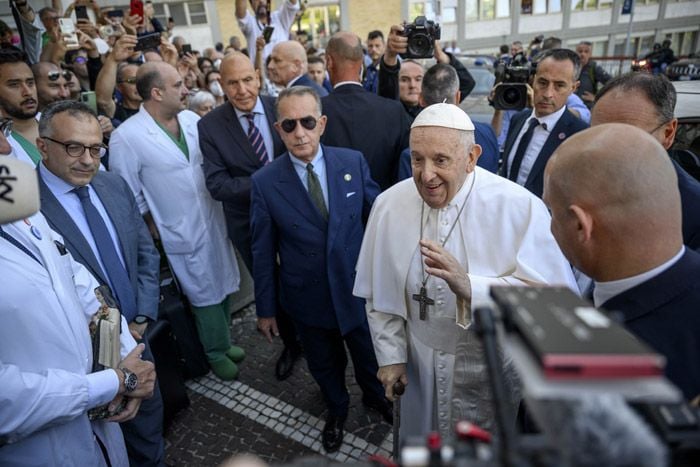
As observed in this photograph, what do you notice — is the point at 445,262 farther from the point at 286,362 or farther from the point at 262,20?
the point at 262,20

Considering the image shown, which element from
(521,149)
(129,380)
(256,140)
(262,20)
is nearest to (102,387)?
(129,380)

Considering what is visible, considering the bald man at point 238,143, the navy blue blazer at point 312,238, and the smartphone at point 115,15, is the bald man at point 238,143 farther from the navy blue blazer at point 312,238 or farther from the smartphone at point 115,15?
→ the smartphone at point 115,15

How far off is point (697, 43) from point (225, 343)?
118 feet

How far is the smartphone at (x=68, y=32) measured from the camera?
4.82 m

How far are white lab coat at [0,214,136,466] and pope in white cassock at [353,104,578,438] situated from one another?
1368 millimetres

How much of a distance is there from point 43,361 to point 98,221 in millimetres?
1061

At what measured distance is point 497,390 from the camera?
2.29 ft

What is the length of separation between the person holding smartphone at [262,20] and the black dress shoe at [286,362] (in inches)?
169

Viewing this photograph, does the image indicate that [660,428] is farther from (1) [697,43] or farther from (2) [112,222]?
(1) [697,43]

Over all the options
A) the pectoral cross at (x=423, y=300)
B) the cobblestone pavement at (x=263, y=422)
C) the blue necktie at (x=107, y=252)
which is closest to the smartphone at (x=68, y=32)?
the blue necktie at (x=107, y=252)

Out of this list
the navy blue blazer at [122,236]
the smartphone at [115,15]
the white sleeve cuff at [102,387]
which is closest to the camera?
the white sleeve cuff at [102,387]

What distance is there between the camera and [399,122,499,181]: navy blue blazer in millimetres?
3453

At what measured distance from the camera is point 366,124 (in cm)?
362

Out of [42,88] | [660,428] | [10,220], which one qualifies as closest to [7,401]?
[10,220]
